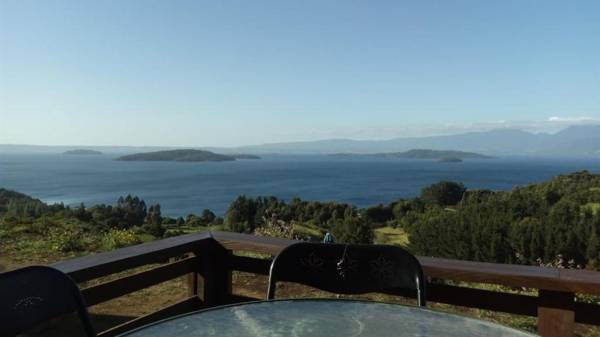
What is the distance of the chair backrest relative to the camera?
3.20ft

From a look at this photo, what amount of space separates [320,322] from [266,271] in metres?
Result: 1.15

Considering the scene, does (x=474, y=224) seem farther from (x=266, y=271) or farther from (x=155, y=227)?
(x=266, y=271)

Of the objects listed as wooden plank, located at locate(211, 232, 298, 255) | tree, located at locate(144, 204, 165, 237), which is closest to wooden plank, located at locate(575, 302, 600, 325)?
wooden plank, located at locate(211, 232, 298, 255)

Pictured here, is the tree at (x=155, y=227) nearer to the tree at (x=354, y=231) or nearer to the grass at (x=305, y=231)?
the grass at (x=305, y=231)

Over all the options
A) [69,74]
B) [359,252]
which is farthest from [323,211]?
[359,252]

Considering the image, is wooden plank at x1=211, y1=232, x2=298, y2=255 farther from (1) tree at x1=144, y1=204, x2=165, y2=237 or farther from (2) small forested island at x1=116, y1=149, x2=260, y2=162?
(2) small forested island at x1=116, y1=149, x2=260, y2=162

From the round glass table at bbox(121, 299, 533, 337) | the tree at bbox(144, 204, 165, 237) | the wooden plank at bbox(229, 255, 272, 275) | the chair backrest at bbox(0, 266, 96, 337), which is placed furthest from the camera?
the tree at bbox(144, 204, 165, 237)

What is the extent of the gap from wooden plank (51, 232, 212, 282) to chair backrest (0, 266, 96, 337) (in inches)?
20.4

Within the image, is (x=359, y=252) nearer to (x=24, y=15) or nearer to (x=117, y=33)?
(x=24, y=15)

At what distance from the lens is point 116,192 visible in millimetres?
57125

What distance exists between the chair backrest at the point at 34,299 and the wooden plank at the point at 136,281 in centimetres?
63

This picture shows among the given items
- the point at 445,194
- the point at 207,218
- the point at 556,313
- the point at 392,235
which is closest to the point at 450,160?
the point at 445,194

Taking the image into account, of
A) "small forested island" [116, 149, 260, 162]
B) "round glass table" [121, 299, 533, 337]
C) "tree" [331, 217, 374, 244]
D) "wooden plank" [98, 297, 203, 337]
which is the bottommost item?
"tree" [331, 217, 374, 244]

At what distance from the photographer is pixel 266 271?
90.2 inches
